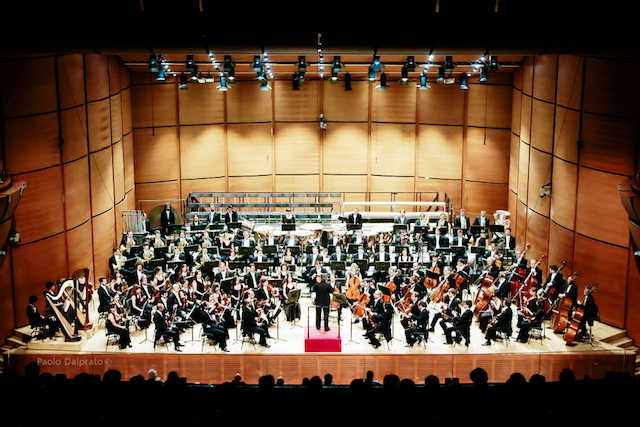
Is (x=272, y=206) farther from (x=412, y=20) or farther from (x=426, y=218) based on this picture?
(x=412, y=20)

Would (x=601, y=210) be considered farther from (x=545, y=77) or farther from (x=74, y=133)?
(x=74, y=133)

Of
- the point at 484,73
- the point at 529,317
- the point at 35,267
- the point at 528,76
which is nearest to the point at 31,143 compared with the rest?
the point at 35,267

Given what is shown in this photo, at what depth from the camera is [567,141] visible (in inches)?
753

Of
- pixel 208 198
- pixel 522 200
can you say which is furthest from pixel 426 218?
pixel 208 198

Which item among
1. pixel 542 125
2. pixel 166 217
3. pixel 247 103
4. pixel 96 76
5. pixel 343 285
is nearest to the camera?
pixel 343 285

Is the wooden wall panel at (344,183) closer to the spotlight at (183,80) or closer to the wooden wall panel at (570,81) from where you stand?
the spotlight at (183,80)

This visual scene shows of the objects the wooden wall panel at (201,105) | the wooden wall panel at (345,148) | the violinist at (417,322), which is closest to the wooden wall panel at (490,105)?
the wooden wall panel at (345,148)

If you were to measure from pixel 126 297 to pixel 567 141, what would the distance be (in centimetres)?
1091

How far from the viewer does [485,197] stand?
25219 millimetres

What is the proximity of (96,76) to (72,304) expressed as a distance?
6.28 m

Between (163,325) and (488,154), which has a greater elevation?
(488,154)

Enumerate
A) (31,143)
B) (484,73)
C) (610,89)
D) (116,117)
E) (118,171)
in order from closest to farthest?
(610,89) → (31,143) → (484,73) → (116,117) → (118,171)

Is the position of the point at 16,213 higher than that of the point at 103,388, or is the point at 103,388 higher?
the point at 16,213

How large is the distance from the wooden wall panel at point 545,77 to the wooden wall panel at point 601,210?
2698mm
